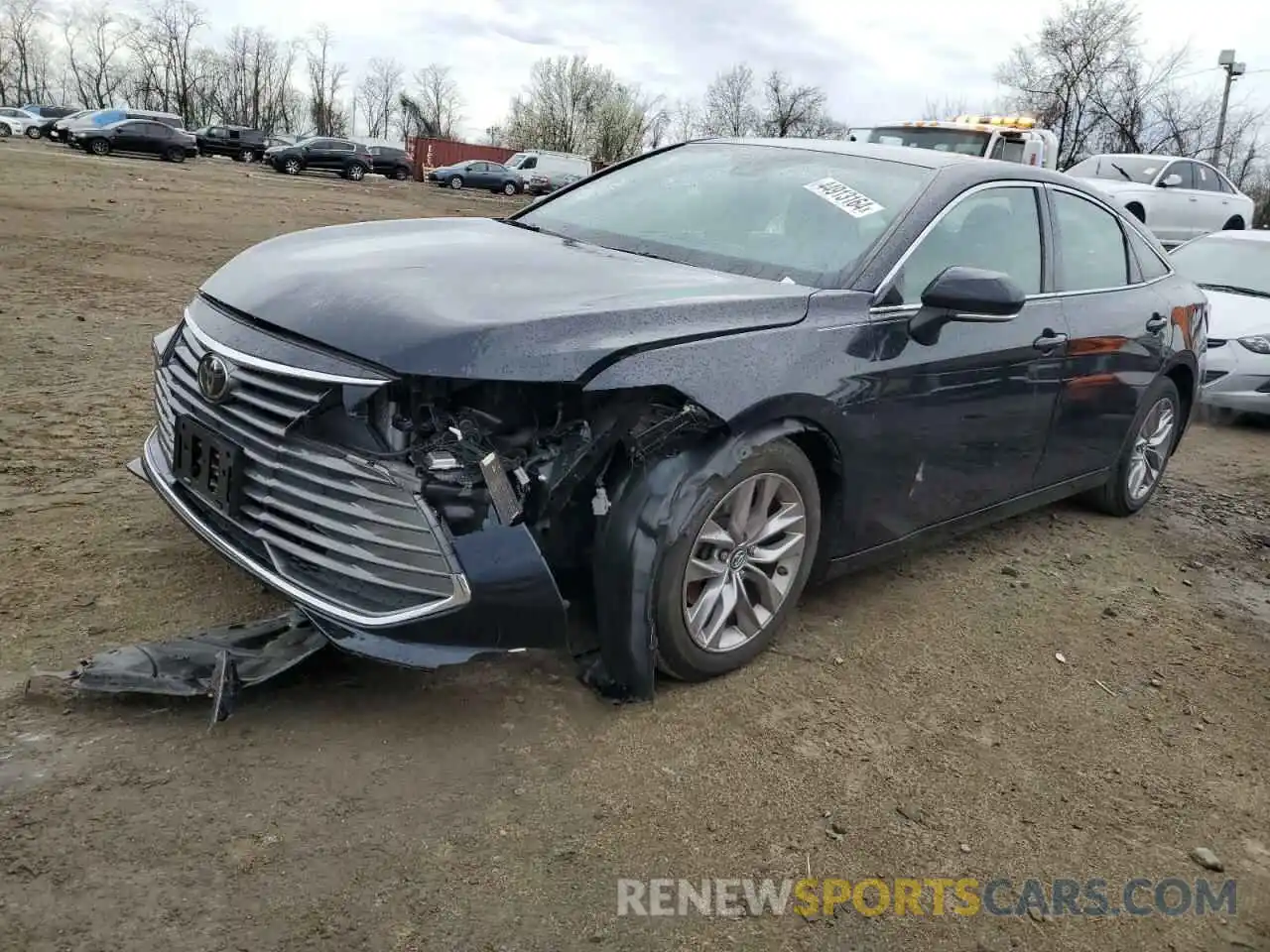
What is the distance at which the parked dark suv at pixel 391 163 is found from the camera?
1594 inches

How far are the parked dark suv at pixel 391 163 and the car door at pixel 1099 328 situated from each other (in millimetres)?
38373

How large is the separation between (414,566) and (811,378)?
4.31 ft

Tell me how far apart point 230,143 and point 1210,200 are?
37.5 metres

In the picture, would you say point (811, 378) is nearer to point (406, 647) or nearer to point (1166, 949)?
point (406, 647)

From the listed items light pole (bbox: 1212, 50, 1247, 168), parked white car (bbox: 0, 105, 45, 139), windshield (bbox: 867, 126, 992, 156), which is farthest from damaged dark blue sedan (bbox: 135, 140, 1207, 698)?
parked white car (bbox: 0, 105, 45, 139)

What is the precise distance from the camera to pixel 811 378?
3141 millimetres

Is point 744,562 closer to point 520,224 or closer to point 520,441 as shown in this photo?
point 520,441

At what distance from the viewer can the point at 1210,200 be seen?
1630 cm

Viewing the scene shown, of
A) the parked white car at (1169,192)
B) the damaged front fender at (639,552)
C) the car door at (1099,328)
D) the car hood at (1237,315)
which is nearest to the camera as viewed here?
the damaged front fender at (639,552)

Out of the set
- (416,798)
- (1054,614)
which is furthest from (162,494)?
(1054,614)

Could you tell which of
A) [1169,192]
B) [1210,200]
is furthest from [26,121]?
[1210,200]

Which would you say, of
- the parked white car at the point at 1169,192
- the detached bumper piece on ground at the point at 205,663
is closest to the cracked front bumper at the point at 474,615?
the detached bumper piece on ground at the point at 205,663

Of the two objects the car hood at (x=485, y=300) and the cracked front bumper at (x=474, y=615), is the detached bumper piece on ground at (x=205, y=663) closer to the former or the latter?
the cracked front bumper at (x=474, y=615)

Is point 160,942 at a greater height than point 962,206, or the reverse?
point 962,206
